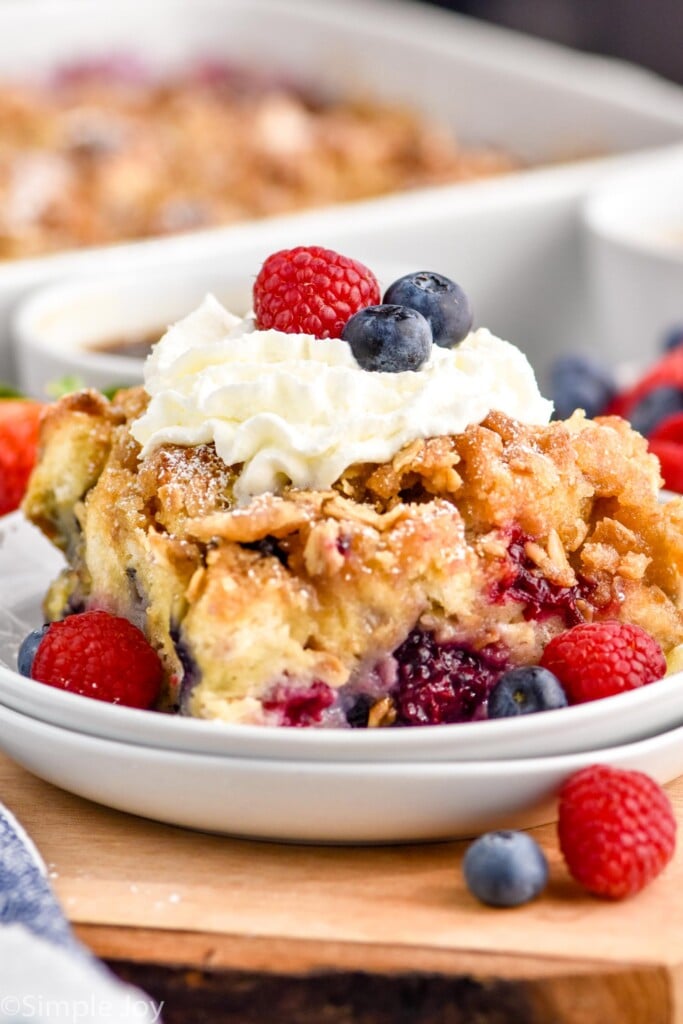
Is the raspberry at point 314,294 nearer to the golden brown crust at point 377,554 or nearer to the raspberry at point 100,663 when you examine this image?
the golden brown crust at point 377,554

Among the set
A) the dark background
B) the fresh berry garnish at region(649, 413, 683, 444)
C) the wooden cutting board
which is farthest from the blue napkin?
the dark background

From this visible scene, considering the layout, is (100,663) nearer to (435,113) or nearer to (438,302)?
(438,302)

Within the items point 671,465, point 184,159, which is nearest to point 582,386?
point 671,465

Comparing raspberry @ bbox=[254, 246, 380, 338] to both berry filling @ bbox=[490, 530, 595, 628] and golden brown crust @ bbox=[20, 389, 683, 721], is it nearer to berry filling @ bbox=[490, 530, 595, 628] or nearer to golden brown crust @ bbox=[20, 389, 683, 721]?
golden brown crust @ bbox=[20, 389, 683, 721]

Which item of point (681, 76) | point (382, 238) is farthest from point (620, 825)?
point (681, 76)

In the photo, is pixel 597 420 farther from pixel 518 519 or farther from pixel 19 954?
pixel 19 954
